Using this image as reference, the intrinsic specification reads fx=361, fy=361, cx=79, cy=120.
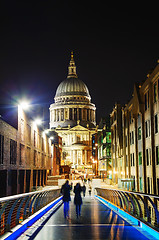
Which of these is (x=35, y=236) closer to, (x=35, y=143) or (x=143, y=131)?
(x=143, y=131)

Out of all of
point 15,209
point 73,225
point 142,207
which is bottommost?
point 73,225

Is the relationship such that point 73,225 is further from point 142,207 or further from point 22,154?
point 22,154

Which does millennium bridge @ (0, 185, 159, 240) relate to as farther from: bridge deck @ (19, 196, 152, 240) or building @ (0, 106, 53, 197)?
building @ (0, 106, 53, 197)

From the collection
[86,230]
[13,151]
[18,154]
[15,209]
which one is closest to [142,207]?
[86,230]

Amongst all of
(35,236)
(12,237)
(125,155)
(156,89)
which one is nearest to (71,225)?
(35,236)

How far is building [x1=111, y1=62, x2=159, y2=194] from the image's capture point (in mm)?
40000

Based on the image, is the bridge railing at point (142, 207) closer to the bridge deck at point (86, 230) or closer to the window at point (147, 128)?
the bridge deck at point (86, 230)

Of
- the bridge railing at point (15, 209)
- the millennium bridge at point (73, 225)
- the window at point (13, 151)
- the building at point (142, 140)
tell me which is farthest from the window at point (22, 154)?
the millennium bridge at point (73, 225)

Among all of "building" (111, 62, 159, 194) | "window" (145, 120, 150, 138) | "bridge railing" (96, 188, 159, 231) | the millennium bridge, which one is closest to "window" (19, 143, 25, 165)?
"building" (111, 62, 159, 194)

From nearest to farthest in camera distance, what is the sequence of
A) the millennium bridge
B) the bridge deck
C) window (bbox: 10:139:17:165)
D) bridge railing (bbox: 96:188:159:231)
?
the millennium bridge, the bridge deck, bridge railing (bbox: 96:188:159:231), window (bbox: 10:139:17:165)

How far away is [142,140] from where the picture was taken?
46.0m

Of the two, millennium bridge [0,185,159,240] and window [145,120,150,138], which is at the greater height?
window [145,120,150,138]

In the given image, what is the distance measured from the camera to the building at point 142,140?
40.0m

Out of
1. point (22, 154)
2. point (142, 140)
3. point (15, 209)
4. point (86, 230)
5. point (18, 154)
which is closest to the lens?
point (15, 209)
